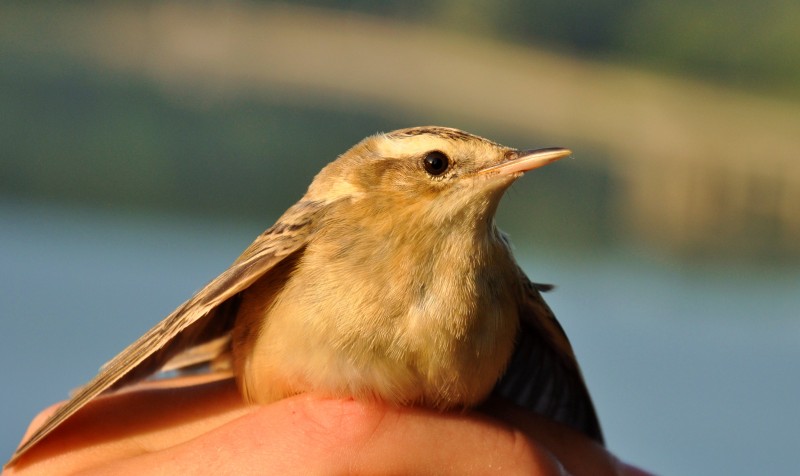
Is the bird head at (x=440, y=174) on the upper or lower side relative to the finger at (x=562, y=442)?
upper

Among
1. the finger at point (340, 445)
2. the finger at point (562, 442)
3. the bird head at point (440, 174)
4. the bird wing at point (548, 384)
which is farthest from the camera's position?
the bird wing at point (548, 384)

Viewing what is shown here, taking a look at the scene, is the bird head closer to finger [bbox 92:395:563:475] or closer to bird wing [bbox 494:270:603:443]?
finger [bbox 92:395:563:475]

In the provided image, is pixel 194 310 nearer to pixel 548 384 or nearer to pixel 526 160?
pixel 526 160

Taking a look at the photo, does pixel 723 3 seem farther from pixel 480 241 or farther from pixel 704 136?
pixel 480 241

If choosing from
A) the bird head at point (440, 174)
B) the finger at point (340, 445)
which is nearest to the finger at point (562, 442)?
the finger at point (340, 445)

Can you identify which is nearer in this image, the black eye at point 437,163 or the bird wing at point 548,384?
the black eye at point 437,163

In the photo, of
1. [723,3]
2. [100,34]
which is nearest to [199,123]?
[100,34]

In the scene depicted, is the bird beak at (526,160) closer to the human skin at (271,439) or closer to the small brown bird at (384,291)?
the small brown bird at (384,291)
